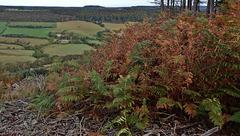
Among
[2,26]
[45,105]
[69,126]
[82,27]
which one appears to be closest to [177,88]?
[69,126]

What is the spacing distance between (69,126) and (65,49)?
67.2ft

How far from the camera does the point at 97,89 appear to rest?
3.19 meters

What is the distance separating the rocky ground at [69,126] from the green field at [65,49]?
15547 mm

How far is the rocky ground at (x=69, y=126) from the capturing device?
257 centimetres

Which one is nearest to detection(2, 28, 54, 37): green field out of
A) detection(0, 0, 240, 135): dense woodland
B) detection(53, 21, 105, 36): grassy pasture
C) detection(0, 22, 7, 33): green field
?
detection(0, 22, 7, 33): green field

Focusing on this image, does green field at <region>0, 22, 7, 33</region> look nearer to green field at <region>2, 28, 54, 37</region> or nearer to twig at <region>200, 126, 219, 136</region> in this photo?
green field at <region>2, 28, 54, 37</region>

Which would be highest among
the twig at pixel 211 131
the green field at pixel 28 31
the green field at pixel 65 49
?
the green field at pixel 28 31

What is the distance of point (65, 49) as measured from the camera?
2241 centimetres

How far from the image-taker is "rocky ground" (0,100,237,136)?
2.57m

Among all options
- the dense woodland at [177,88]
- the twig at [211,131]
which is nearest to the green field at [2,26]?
the dense woodland at [177,88]

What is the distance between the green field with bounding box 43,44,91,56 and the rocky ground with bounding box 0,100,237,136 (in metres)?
15.5

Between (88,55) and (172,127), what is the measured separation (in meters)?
2.96

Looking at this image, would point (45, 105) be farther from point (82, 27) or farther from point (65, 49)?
point (82, 27)

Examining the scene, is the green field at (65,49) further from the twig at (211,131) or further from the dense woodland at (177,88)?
the twig at (211,131)
